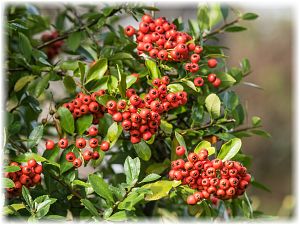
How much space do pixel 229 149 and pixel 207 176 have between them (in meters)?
0.12

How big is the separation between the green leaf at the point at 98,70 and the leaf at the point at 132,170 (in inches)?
10.9

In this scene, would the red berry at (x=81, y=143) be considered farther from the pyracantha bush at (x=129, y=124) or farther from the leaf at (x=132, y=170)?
the leaf at (x=132, y=170)

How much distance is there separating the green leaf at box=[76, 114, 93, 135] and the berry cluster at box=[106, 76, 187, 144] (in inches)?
3.8

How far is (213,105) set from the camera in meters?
1.57

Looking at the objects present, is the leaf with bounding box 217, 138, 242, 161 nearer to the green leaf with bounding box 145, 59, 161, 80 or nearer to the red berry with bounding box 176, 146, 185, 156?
the red berry with bounding box 176, 146, 185, 156

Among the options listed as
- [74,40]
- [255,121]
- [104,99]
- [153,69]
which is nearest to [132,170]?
[104,99]

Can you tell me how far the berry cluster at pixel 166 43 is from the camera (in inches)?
60.0

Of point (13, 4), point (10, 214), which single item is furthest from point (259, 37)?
point (10, 214)

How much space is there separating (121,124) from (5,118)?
1.20 feet

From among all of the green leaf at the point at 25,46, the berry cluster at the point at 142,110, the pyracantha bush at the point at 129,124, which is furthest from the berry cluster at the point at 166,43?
Result: the green leaf at the point at 25,46

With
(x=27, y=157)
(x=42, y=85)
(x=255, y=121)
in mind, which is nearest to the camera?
(x=27, y=157)

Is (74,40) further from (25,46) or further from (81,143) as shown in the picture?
(81,143)

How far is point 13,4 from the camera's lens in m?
1.90

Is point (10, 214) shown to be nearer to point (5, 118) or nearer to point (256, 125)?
point (5, 118)
